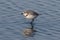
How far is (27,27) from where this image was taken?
70.6 ft

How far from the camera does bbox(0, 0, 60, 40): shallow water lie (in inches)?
806

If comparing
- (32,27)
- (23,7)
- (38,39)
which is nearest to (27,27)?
(32,27)

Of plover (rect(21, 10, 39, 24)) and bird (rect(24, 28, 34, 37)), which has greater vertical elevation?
plover (rect(21, 10, 39, 24))

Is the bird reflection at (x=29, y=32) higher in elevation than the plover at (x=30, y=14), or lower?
lower

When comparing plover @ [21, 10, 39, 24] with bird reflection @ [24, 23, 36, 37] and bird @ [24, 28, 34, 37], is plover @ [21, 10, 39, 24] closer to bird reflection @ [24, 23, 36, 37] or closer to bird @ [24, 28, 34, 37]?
bird reflection @ [24, 23, 36, 37]

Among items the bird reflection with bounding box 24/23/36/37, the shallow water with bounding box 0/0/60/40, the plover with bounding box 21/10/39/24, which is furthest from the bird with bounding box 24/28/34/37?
the plover with bounding box 21/10/39/24

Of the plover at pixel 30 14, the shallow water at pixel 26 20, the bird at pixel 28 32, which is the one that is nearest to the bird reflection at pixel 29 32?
the bird at pixel 28 32

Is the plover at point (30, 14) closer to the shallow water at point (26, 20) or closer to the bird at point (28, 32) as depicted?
the shallow water at point (26, 20)

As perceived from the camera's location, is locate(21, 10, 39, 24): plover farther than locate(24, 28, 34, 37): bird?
Yes

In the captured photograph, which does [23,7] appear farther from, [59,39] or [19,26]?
[59,39]

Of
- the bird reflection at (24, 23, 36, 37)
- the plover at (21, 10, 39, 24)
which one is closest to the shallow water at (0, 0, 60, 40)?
the bird reflection at (24, 23, 36, 37)

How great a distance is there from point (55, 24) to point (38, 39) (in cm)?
244

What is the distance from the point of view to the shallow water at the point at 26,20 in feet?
67.2

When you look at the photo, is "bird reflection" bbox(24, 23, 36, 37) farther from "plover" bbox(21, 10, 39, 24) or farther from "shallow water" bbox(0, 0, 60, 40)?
"plover" bbox(21, 10, 39, 24)
